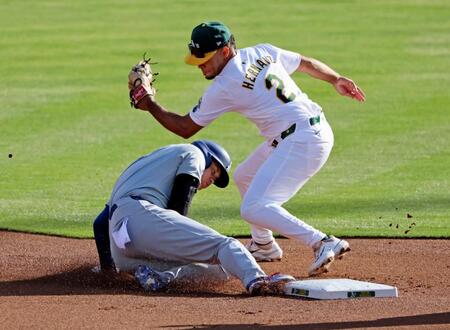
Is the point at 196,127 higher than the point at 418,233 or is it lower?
higher

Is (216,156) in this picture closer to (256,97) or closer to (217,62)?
(256,97)

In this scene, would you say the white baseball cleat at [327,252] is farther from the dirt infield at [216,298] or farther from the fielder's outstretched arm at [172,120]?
the fielder's outstretched arm at [172,120]

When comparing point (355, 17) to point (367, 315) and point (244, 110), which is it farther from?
point (367, 315)

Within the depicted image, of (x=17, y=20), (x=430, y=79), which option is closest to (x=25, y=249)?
(x=430, y=79)

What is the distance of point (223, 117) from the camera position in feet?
49.5

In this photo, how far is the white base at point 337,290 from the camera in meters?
7.17

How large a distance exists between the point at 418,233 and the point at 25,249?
314cm

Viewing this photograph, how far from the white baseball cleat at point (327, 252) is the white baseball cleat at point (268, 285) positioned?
35 cm

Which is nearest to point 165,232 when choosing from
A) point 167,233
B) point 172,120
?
point 167,233

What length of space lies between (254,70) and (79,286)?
1.85 m

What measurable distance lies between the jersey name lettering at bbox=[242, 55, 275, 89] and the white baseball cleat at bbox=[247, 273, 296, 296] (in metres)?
1.35

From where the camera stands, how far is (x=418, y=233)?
9.58m

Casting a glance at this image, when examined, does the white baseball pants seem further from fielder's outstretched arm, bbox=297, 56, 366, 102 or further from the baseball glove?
the baseball glove

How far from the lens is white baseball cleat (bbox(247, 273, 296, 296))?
23.7ft
